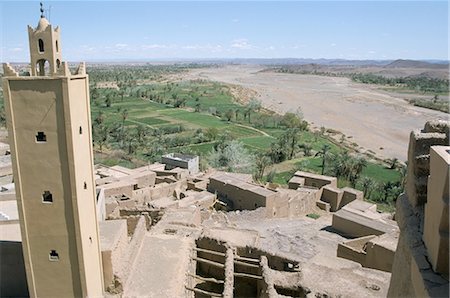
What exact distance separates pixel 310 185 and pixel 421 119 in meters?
68.0

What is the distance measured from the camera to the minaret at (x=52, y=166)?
13125 millimetres

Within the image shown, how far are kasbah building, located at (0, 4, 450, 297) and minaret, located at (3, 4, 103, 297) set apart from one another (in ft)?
0.11

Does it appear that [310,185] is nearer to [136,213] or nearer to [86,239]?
[136,213]

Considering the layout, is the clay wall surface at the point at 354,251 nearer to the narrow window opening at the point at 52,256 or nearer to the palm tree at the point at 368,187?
the narrow window opening at the point at 52,256

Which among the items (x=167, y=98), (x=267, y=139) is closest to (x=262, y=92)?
(x=167, y=98)

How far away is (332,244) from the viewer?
24.9 metres

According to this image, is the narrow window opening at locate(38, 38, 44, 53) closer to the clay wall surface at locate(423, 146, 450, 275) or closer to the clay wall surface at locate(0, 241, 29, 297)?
the clay wall surface at locate(0, 241, 29, 297)

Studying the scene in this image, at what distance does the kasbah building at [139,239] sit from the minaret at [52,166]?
35mm

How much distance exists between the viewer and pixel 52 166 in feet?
44.7

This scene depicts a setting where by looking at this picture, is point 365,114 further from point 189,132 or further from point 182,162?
point 182,162

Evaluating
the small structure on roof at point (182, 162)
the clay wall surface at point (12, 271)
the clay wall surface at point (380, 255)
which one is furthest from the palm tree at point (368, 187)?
the clay wall surface at point (12, 271)

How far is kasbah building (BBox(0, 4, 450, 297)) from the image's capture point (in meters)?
6.62

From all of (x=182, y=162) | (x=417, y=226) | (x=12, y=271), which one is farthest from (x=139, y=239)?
(x=182, y=162)

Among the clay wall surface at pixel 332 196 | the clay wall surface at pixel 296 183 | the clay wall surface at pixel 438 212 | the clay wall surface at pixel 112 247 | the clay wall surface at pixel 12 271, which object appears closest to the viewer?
the clay wall surface at pixel 438 212
